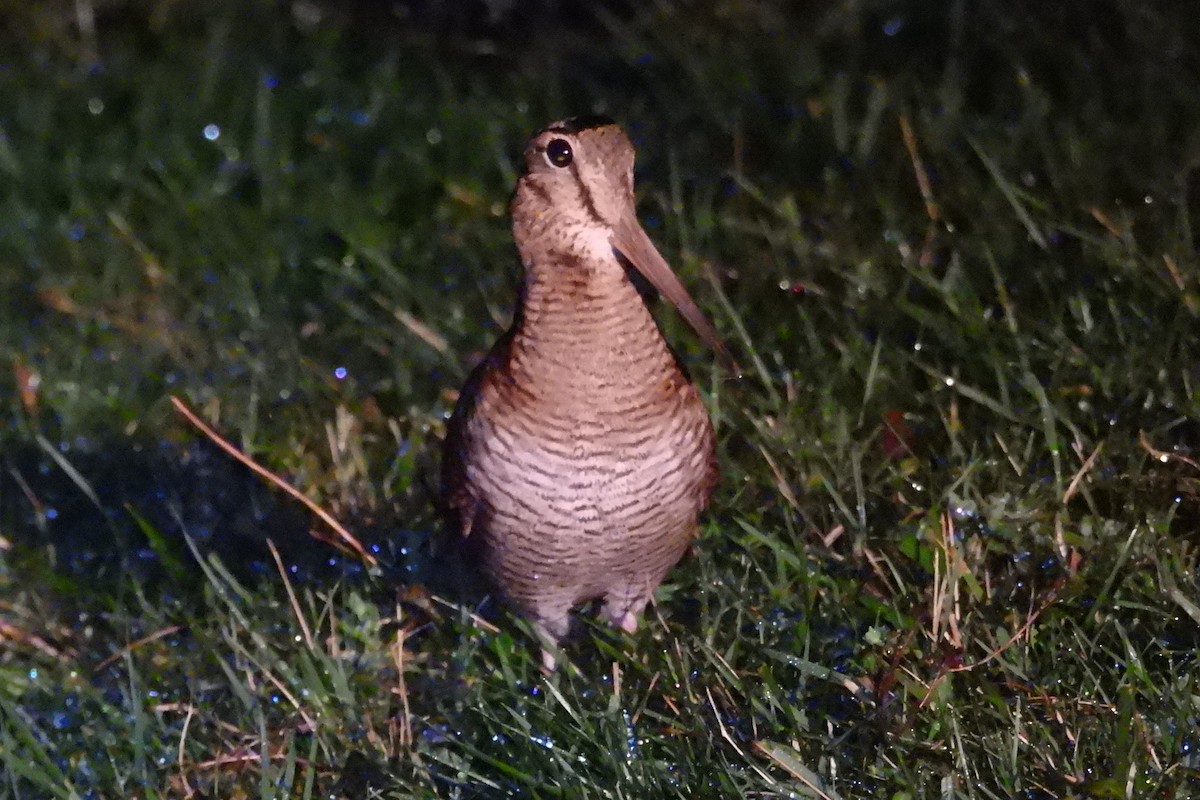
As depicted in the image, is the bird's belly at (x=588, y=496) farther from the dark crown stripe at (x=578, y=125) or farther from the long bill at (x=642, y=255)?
the dark crown stripe at (x=578, y=125)

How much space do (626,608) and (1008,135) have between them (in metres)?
1.82

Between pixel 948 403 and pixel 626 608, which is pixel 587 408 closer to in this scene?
pixel 626 608

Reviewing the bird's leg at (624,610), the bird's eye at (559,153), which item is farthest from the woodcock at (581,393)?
Result: the bird's leg at (624,610)

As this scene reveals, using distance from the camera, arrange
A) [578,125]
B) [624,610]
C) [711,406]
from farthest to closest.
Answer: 1. [711,406]
2. [624,610]
3. [578,125]

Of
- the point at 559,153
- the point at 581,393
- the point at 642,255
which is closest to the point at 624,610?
the point at 581,393

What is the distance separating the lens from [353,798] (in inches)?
102

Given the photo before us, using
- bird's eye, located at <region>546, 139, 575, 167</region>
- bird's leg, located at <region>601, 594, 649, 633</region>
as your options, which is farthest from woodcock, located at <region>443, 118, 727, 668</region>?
bird's leg, located at <region>601, 594, 649, 633</region>

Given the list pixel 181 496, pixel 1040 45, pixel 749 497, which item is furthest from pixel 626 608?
pixel 1040 45

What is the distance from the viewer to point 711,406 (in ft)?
10.5

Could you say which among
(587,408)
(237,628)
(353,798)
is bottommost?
(353,798)

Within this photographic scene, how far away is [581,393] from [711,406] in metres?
0.84

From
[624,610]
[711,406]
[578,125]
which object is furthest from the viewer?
[711,406]

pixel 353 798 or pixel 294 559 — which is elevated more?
pixel 294 559

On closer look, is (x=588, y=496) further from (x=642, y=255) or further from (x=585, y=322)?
(x=642, y=255)
